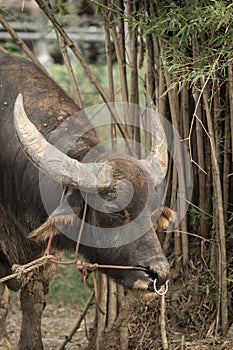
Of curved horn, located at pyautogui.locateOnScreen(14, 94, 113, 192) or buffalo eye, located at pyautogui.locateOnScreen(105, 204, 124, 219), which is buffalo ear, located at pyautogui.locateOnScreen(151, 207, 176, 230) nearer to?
buffalo eye, located at pyautogui.locateOnScreen(105, 204, 124, 219)

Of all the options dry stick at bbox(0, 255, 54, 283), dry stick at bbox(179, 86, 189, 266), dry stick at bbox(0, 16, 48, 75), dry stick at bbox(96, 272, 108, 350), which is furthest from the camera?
dry stick at bbox(0, 16, 48, 75)

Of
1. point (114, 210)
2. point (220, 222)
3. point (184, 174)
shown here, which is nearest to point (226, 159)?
point (184, 174)

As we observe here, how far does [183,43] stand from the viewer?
4871 mm

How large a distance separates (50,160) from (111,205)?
44 cm

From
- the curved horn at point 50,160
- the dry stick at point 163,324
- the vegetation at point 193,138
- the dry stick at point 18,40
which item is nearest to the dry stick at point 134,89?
the vegetation at point 193,138

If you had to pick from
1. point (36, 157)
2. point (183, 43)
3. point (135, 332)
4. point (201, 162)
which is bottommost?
point (135, 332)

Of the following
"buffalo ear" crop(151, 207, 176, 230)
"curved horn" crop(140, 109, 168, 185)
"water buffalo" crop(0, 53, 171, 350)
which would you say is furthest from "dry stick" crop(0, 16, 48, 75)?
"buffalo ear" crop(151, 207, 176, 230)

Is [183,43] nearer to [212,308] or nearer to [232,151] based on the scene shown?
[232,151]

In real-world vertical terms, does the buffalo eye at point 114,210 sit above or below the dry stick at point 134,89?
below

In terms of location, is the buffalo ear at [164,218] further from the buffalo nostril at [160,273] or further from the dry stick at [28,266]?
the dry stick at [28,266]

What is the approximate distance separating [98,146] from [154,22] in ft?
2.88

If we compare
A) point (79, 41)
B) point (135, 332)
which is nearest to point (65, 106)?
point (135, 332)

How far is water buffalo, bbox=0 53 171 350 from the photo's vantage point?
4242 millimetres

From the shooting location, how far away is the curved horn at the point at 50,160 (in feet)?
13.8
